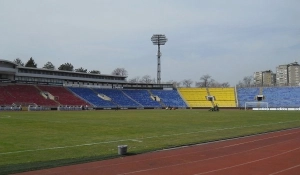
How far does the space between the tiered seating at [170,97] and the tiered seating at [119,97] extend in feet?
36.7

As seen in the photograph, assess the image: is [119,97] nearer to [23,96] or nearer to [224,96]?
[23,96]

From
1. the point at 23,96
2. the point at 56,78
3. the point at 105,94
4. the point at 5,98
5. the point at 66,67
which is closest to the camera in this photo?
the point at 5,98

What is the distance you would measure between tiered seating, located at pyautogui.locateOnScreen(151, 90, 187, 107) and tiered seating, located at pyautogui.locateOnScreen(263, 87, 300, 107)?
82.6 ft

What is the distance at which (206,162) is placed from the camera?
42.5 ft

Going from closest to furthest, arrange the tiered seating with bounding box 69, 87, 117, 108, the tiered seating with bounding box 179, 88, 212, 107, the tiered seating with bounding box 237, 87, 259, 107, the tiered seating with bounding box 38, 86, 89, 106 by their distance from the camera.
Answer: the tiered seating with bounding box 38, 86, 89, 106, the tiered seating with bounding box 69, 87, 117, 108, the tiered seating with bounding box 237, 87, 259, 107, the tiered seating with bounding box 179, 88, 212, 107

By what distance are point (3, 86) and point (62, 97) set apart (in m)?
14.1

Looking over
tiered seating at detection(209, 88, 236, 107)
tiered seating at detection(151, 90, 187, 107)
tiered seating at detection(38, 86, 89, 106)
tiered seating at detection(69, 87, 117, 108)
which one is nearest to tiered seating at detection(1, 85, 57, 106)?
tiered seating at detection(38, 86, 89, 106)

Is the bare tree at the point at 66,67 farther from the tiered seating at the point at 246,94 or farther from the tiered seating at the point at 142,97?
the tiered seating at the point at 246,94

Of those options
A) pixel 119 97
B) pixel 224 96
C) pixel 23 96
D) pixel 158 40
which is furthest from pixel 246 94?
pixel 23 96

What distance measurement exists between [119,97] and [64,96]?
58.8ft

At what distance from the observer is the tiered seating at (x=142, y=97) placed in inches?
3821

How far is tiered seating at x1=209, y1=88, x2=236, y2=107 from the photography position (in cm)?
9800

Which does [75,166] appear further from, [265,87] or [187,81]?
[187,81]

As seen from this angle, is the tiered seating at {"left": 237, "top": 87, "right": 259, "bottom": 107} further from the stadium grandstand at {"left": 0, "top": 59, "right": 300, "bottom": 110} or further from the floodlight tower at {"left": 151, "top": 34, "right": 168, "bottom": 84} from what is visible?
the floodlight tower at {"left": 151, "top": 34, "right": 168, "bottom": 84}
